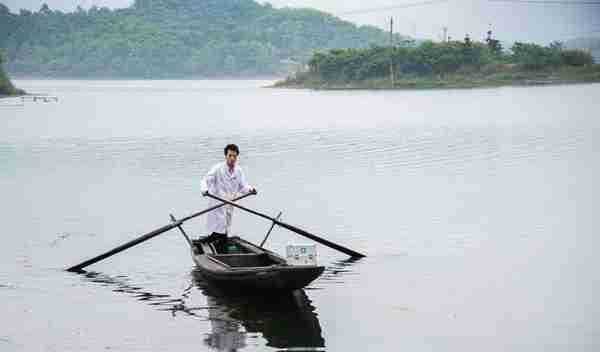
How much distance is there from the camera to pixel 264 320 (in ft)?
44.4

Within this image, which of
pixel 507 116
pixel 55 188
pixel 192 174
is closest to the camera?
pixel 55 188

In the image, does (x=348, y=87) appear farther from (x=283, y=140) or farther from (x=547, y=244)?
(x=547, y=244)

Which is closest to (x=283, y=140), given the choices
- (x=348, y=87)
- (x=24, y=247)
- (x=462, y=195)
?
(x=462, y=195)

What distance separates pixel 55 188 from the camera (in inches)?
1214

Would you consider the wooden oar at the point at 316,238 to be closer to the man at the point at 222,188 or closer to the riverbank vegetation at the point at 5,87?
the man at the point at 222,188

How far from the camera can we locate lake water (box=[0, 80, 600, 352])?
13.2 meters

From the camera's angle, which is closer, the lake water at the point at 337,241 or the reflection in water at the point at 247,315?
the reflection in water at the point at 247,315

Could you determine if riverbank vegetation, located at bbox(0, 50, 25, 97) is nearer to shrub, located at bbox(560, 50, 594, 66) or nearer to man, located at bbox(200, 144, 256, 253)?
shrub, located at bbox(560, 50, 594, 66)

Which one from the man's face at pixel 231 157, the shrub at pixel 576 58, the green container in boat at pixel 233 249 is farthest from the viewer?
the shrub at pixel 576 58

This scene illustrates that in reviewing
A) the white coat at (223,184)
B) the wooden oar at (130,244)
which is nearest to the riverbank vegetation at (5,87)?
the wooden oar at (130,244)

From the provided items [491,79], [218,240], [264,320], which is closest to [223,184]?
[218,240]

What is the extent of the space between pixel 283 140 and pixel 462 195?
25352 mm

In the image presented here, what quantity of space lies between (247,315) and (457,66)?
128 meters

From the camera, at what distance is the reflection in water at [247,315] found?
12.7m
